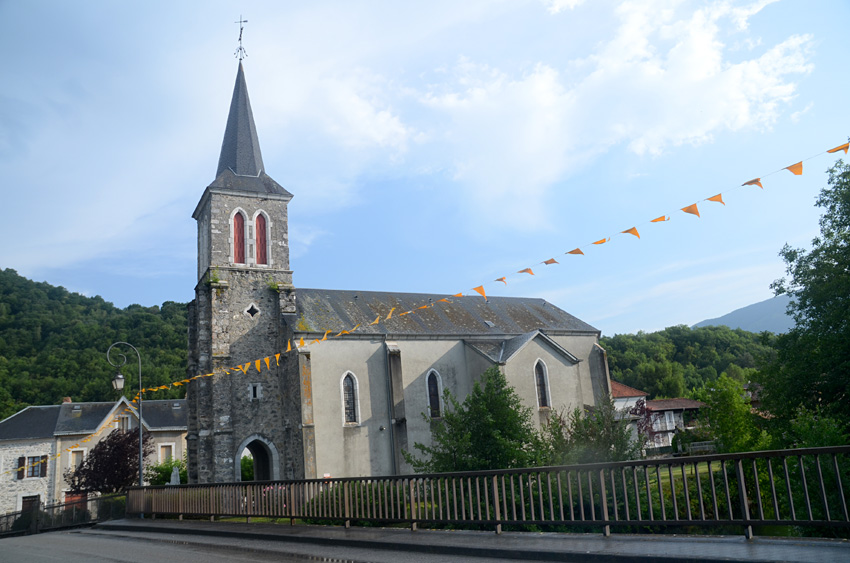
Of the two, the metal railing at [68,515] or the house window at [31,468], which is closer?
the metal railing at [68,515]

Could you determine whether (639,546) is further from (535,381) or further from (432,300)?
(432,300)

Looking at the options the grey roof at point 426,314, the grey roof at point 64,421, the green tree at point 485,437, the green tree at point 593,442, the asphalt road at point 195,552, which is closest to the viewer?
the asphalt road at point 195,552

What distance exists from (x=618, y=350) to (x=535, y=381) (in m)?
56.4

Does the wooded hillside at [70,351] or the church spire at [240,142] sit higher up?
the church spire at [240,142]

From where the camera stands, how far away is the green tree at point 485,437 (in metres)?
15.8

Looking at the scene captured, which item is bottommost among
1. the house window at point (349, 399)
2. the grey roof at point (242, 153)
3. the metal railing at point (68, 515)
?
the metal railing at point (68, 515)

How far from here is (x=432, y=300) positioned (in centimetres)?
3177

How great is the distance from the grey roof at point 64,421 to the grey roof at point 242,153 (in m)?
23.9

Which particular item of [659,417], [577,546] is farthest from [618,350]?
[577,546]

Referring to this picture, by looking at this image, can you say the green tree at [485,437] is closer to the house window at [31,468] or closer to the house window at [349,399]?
the house window at [349,399]

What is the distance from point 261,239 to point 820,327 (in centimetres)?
2335

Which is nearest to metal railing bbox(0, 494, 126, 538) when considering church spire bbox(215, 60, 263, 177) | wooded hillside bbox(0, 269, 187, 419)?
church spire bbox(215, 60, 263, 177)

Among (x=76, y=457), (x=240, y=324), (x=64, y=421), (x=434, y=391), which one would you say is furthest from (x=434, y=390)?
(x=64, y=421)

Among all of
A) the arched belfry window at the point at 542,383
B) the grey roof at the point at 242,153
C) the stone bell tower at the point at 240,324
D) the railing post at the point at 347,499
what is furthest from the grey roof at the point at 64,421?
the railing post at the point at 347,499
